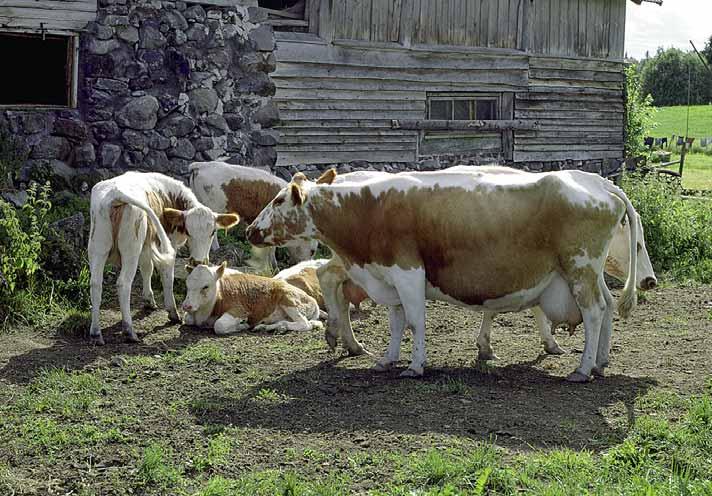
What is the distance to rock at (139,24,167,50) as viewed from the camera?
13.9 metres

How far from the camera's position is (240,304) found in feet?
33.7

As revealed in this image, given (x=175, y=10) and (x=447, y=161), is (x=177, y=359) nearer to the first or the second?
(x=175, y=10)

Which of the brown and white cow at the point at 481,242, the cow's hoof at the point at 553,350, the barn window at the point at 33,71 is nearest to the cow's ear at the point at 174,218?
the brown and white cow at the point at 481,242

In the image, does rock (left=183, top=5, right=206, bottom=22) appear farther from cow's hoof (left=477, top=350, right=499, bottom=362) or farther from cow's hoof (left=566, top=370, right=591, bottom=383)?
cow's hoof (left=566, top=370, right=591, bottom=383)

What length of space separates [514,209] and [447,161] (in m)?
10.5

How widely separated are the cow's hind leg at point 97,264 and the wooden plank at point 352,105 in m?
6.84

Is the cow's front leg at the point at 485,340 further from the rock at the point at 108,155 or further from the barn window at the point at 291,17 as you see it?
the barn window at the point at 291,17

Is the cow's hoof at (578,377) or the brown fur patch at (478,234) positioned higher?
the brown fur patch at (478,234)

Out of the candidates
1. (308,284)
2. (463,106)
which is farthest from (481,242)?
(463,106)

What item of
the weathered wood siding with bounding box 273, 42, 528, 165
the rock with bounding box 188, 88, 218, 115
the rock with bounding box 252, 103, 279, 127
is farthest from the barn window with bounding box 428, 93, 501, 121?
the rock with bounding box 188, 88, 218, 115

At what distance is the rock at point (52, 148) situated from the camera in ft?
43.6

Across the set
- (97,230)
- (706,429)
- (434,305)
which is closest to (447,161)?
(434,305)

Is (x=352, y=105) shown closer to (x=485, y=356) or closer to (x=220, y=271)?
(x=220, y=271)

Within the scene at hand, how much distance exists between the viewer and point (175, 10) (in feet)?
46.6
